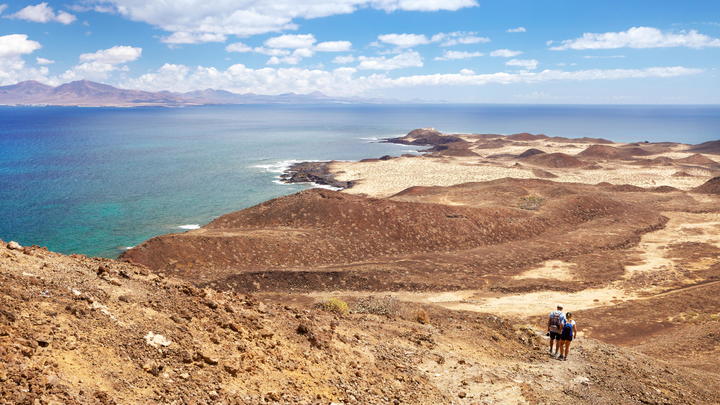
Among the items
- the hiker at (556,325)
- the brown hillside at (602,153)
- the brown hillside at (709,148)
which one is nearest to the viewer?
the hiker at (556,325)

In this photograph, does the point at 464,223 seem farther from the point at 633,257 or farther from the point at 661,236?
the point at 661,236

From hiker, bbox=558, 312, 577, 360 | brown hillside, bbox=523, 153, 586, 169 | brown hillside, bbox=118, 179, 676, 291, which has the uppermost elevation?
brown hillside, bbox=523, 153, 586, 169

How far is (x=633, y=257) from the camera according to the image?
31.5 m

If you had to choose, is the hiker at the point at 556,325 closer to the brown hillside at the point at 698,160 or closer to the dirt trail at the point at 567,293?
the dirt trail at the point at 567,293

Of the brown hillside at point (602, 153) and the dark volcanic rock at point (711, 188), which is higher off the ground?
the brown hillside at point (602, 153)

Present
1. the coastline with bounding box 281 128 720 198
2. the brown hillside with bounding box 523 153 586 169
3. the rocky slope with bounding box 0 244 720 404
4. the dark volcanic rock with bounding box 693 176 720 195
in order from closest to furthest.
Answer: the rocky slope with bounding box 0 244 720 404 → the dark volcanic rock with bounding box 693 176 720 195 → the coastline with bounding box 281 128 720 198 → the brown hillside with bounding box 523 153 586 169

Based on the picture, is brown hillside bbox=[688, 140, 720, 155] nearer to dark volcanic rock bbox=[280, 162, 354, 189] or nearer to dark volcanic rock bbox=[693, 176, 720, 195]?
dark volcanic rock bbox=[693, 176, 720, 195]

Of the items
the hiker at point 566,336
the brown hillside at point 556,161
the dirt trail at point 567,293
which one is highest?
the brown hillside at point 556,161

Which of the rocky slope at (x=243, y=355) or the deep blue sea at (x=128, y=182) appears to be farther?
the deep blue sea at (x=128, y=182)

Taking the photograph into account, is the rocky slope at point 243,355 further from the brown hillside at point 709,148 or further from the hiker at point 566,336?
the brown hillside at point 709,148

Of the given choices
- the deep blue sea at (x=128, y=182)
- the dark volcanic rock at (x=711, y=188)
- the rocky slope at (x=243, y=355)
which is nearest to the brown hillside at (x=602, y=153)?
the deep blue sea at (x=128, y=182)

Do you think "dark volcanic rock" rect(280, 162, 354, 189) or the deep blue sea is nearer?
the deep blue sea

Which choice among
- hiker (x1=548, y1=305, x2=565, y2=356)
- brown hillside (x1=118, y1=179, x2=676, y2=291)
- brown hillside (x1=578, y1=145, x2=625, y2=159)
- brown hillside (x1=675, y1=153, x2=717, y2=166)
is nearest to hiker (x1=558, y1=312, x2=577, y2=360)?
hiker (x1=548, y1=305, x2=565, y2=356)

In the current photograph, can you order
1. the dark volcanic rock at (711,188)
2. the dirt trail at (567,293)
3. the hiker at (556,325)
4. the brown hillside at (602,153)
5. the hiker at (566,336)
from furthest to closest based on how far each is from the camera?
the brown hillside at (602,153)
the dark volcanic rock at (711,188)
the dirt trail at (567,293)
the hiker at (556,325)
the hiker at (566,336)
